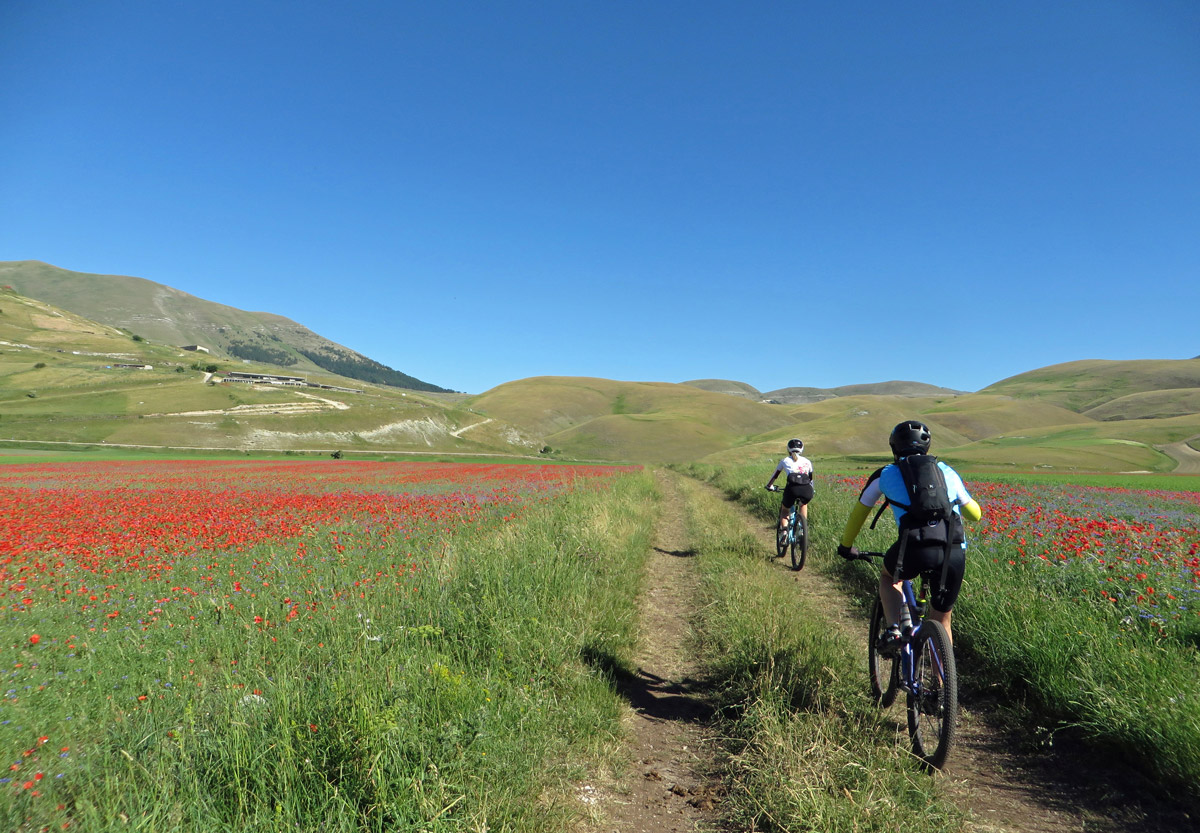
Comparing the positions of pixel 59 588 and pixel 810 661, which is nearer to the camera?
pixel 810 661

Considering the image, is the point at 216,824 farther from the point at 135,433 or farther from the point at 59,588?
the point at 135,433

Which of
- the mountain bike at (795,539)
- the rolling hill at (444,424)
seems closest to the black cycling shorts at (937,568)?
the mountain bike at (795,539)

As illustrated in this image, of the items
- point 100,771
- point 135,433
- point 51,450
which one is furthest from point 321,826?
point 135,433

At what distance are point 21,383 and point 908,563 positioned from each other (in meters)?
148

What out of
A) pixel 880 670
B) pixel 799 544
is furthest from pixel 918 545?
pixel 799 544

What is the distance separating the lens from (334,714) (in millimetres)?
3473

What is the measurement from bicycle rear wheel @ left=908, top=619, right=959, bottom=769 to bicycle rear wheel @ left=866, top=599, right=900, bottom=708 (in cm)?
29

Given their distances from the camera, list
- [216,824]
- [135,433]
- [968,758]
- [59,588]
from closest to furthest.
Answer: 1. [216,824]
2. [968,758]
3. [59,588]
4. [135,433]

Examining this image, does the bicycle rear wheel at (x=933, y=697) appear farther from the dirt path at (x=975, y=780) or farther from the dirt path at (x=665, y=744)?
the dirt path at (x=665, y=744)

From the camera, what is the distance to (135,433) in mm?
75625

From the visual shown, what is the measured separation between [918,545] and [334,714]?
15.0 feet

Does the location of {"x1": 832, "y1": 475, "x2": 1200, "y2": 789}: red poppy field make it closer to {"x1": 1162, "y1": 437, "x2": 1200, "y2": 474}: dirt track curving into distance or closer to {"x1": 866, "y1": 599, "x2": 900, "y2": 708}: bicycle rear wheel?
{"x1": 866, "y1": 599, "x2": 900, "y2": 708}: bicycle rear wheel

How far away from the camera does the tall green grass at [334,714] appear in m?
2.97

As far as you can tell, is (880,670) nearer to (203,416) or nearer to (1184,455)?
(203,416)
